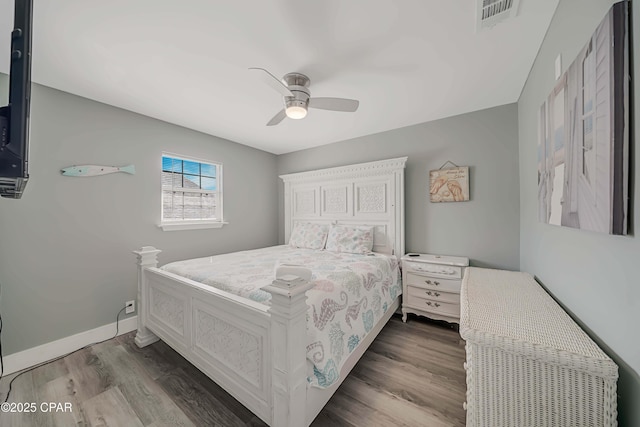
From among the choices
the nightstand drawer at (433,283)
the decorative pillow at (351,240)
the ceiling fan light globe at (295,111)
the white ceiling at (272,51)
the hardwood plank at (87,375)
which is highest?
the white ceiling at (272,51)

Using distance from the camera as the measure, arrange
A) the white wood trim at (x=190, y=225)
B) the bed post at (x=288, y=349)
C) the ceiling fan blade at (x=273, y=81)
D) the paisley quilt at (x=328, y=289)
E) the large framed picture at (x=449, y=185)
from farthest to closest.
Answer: the white wood trim at (x=190, y=225), the large framed picture at (x=449, y=185), the ceiling fan blade at (x=273, y=81), the paisley quilt at (x=328, y=289), the bed post at (x=288, y=349)

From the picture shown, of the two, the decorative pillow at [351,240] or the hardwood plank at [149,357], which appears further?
the decorative pillow at [351,240]

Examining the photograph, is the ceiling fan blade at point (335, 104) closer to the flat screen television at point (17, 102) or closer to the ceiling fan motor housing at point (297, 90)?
the ceiling fan motor housing at point (297, 90)

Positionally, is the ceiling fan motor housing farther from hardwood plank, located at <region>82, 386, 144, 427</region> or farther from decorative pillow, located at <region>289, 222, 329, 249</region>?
hardwood plank, located at <region>82, 386, 144, 427</region>

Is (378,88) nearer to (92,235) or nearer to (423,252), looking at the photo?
(423,252)

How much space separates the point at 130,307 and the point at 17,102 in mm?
2577

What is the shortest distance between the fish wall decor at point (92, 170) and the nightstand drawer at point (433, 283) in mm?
3413

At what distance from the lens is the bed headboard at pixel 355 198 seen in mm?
3066

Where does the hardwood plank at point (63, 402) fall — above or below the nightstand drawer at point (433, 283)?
below

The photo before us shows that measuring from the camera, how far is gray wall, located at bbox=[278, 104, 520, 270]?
2.50 metres

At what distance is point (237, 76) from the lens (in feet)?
6.40

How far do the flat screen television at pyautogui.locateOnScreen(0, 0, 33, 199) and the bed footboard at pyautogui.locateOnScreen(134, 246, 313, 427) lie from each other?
1002 millimetres

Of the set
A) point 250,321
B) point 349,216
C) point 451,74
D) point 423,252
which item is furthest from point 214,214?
point 451,74

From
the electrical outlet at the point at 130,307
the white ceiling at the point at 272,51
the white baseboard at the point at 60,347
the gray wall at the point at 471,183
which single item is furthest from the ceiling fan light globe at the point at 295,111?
the white baseboard at the point at 60,347
